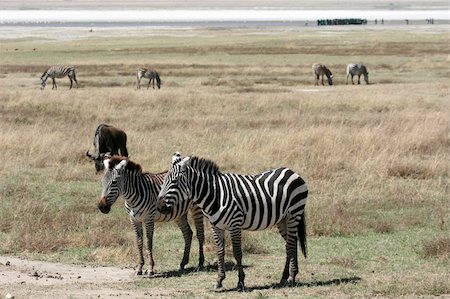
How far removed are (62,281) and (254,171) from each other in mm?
8286

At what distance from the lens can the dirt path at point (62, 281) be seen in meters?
9.56

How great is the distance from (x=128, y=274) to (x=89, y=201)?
4.85 m

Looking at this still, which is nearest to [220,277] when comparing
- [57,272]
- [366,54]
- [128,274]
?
[128,274]

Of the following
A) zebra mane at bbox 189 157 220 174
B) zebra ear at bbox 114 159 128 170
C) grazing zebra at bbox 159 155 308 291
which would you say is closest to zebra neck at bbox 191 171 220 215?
grazing zebra at bbox 159 155 308 291

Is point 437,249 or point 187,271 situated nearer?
point 187,271

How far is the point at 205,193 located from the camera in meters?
9.61

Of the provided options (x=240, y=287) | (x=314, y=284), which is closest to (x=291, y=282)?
(x=314, y=284)

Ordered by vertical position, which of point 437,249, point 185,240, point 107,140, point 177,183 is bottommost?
→ point 437,249

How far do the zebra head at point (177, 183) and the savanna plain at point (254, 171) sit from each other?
101 cm

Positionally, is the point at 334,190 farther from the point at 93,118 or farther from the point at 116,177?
the point at 93,118

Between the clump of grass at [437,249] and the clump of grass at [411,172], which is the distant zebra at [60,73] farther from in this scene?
the clump of grass at [437,249]

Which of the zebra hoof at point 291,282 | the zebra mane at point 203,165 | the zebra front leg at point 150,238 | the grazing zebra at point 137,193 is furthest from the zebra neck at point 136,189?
the zebra hoof at point 291,282

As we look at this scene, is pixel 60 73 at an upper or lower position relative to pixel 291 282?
upper

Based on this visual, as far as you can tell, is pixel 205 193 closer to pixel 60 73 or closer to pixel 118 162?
pixel 118 162
